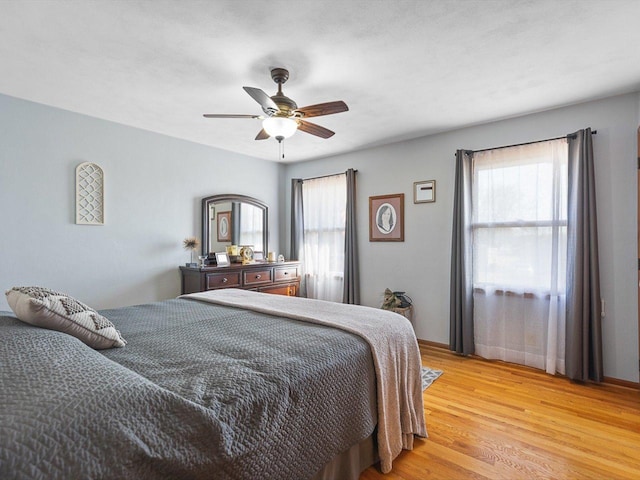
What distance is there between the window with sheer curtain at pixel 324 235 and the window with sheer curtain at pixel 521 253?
5.83 feet

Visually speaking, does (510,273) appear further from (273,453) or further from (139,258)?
(139,258)

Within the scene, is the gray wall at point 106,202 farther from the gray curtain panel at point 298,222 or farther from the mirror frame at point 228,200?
the gray curtain panel at point 298,222

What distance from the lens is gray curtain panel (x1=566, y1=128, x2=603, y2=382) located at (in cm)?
286

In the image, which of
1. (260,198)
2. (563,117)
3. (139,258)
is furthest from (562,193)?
(139,258)

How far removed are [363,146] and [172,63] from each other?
259 centimetres

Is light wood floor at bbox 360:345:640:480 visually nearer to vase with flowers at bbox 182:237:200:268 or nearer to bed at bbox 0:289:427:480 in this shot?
bed at bbox 0:289:427:480

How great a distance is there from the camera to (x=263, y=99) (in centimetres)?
214

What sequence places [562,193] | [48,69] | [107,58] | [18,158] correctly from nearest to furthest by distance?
[107,58] → [48,69] → [18,158] → [562,193]

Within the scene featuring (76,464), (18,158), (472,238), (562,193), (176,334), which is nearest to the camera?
(76,464)

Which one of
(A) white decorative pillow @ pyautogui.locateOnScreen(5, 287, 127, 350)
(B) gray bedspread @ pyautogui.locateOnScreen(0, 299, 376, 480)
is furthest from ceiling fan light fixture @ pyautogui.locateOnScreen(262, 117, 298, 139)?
(A) white decorative pillow @ pyautogui.locateOnScreen(5, 287, 127, 350)

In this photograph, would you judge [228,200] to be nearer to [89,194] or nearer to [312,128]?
[89,194]

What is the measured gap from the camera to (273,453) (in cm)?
117

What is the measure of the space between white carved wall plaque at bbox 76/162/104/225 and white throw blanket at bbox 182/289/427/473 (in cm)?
213

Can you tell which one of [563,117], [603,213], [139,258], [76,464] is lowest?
[76,464]
